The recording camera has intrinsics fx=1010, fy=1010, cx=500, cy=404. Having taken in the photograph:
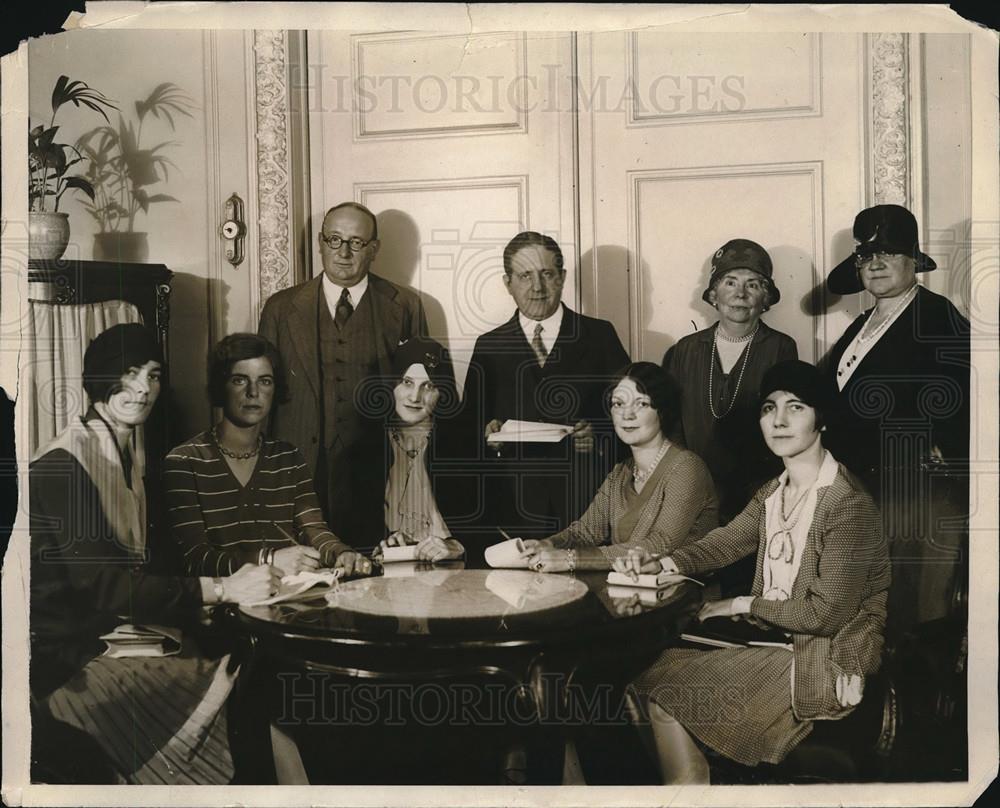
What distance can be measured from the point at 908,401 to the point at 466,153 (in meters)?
1.80

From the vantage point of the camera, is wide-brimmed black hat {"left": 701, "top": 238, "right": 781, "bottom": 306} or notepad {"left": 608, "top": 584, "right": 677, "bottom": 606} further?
wide-brimmed black hat {"left": 701, "top": 238, "right": 781, "bottom": 306}

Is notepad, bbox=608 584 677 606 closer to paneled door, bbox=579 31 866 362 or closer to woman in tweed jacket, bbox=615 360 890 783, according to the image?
woman in tweed jacket, bbox=615 360 890 783

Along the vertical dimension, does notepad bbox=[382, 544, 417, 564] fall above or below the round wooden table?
above

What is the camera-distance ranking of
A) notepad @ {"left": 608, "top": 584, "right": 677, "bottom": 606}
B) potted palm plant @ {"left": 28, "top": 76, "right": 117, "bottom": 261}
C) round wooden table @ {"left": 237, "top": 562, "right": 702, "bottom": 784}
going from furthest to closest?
potted palm plant @ {"left": 28, "top": 76, "right": 117, "bottom": 261} → notepad @ {"left": 608, "top": 584, "right": 677, "bottom": 606} → round wooden table @ {"left": 237, "top": 562, "right": 702, "bottom": 784}

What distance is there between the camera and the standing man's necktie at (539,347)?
11.8 feet

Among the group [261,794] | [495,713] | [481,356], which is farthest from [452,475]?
[261,794]

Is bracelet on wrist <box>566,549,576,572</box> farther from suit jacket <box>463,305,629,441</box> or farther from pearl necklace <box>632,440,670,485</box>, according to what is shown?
suit jacket <box>463,305,629,441</box>

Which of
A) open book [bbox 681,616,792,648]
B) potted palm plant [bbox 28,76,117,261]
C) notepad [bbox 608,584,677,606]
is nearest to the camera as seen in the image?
notepad [bbox 608,584,677,606]

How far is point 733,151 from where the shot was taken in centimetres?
360

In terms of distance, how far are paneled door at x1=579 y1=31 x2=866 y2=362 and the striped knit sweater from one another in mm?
1241

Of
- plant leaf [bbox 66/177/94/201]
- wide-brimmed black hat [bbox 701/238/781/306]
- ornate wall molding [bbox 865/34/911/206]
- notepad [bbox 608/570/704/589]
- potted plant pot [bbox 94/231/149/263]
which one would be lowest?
notepad [bbox 608/570/704/589]

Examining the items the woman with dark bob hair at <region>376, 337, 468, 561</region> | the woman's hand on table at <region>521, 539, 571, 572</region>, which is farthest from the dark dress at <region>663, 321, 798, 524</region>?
the woman with dark bob hair at <region>376, 337, 468, 561</region>

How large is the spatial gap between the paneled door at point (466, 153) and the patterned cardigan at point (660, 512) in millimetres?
661

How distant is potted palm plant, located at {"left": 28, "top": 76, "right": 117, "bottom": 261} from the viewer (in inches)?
141
